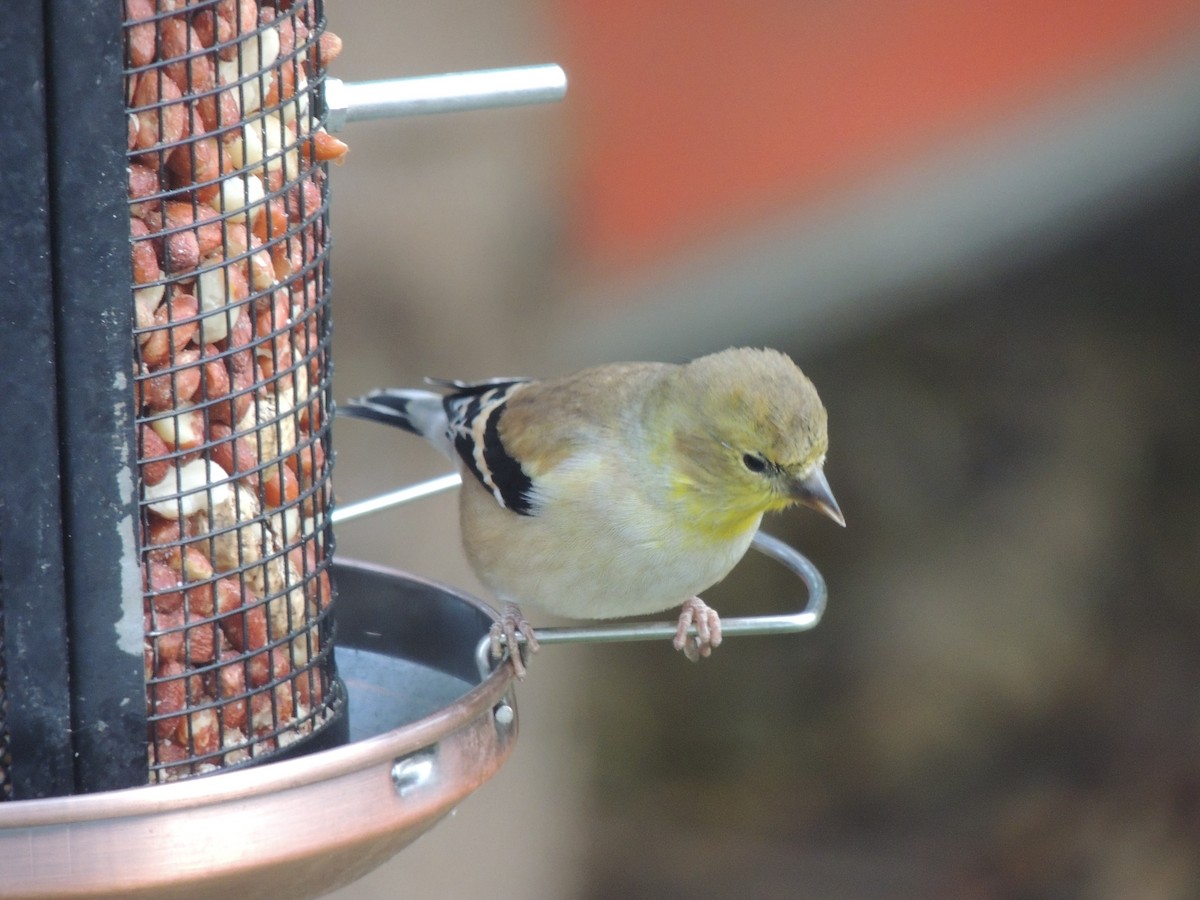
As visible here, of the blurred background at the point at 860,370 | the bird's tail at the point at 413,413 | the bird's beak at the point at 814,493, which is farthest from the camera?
the blurred background at the point at 860,370

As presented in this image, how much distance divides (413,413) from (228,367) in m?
1.19

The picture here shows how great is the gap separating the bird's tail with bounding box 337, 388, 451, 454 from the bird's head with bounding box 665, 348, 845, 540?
21.7 inches

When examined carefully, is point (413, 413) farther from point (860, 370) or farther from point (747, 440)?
point (860, 370)

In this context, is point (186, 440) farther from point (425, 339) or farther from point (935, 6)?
point (935, 6)

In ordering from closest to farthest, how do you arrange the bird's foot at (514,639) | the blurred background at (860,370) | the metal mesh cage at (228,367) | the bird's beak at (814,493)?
the metal mesh cage at (228,367), the bird's foot at (514,639), the bird's beak at (814,493), the blurred background at (860,370)

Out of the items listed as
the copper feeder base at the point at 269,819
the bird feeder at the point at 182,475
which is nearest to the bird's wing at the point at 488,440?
the bird feeder at the point at 182,475

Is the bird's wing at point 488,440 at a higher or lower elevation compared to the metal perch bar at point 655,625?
lower

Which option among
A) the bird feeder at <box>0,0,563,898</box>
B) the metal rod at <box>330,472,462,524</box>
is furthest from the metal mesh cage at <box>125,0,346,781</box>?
the metal rod at <box>330,472,462,524</box>

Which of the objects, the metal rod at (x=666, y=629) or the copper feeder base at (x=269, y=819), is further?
the metal rod at (x=666, y=629)

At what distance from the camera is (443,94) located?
6.52 ft

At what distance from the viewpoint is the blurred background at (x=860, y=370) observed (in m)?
3.88

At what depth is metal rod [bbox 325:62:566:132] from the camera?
1.99 metres

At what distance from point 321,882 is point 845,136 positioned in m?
3.10

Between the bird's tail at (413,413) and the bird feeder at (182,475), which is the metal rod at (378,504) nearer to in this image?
the bird feeder at (182,475)
